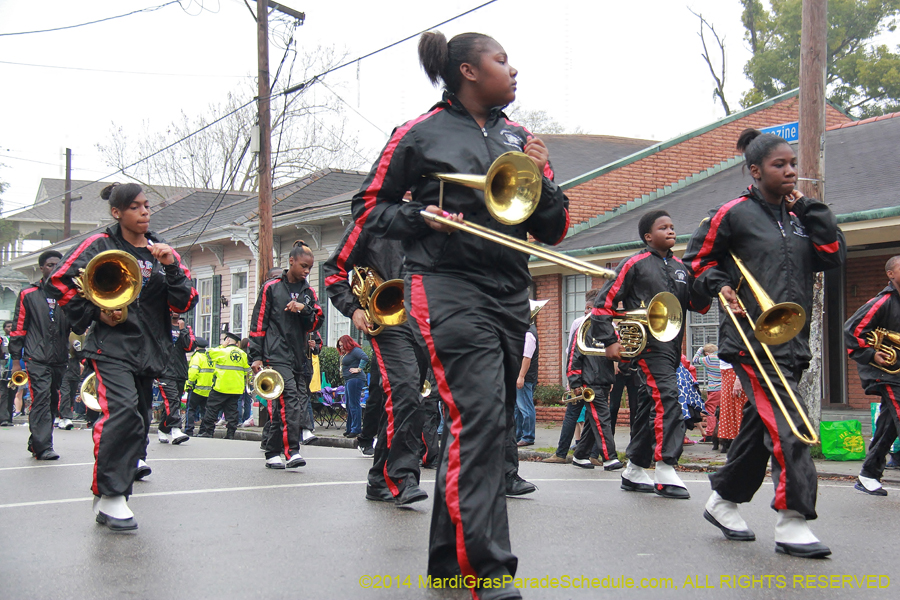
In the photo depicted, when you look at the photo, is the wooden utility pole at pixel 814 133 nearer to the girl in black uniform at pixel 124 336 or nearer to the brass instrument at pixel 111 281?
the girl in black uniform at pixel 124 336

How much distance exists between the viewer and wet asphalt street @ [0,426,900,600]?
4223 millimetres

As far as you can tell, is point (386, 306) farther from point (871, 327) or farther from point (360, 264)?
point (871, 327)

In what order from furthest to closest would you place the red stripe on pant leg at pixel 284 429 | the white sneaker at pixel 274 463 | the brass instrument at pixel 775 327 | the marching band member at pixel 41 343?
the marching band member at pixel 41 343, the white sneaker at pixel 274 463, the red stripe on pant leg at pixel 284 429, the brass instrument at pixel 775 327

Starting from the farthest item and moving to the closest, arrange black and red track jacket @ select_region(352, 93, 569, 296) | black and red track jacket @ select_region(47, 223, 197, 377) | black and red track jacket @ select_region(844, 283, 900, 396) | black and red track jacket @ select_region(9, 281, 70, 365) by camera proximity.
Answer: black and red track jacket @ select_region(9, 281, 70, 365)
black and red track jacket @ select_region(844, 283, 900, 396)
black and red track jacket @ select_region(47, 223, 197, 377)
black and red track jacket @ select_region(352, 93, 569, 296)

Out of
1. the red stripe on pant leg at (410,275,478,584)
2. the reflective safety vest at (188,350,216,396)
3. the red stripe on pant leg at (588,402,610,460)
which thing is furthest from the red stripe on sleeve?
the reflective safety vest at (188,350,216,396)

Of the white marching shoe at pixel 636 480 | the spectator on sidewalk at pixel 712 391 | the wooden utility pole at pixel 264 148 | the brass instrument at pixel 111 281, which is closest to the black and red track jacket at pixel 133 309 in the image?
the brass instrument at pixel 111 281

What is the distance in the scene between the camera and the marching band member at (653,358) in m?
7.33

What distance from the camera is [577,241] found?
19.5 metres

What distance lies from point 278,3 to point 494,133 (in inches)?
680

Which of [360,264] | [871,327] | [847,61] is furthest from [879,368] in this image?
[847,61]

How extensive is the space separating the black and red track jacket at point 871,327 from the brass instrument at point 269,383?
5.12 m

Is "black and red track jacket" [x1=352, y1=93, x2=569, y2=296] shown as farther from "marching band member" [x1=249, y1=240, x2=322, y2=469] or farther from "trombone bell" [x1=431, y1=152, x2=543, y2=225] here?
"marching band member" [x1=249, y1=240, x2=322, y2=469]

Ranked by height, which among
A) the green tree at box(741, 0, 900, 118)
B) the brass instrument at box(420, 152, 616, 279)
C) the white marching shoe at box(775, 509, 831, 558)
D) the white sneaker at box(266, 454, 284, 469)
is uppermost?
the green tree at box(741, 0, 900, 118)

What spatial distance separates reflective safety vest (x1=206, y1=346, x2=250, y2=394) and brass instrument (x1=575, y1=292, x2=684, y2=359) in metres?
10.3
